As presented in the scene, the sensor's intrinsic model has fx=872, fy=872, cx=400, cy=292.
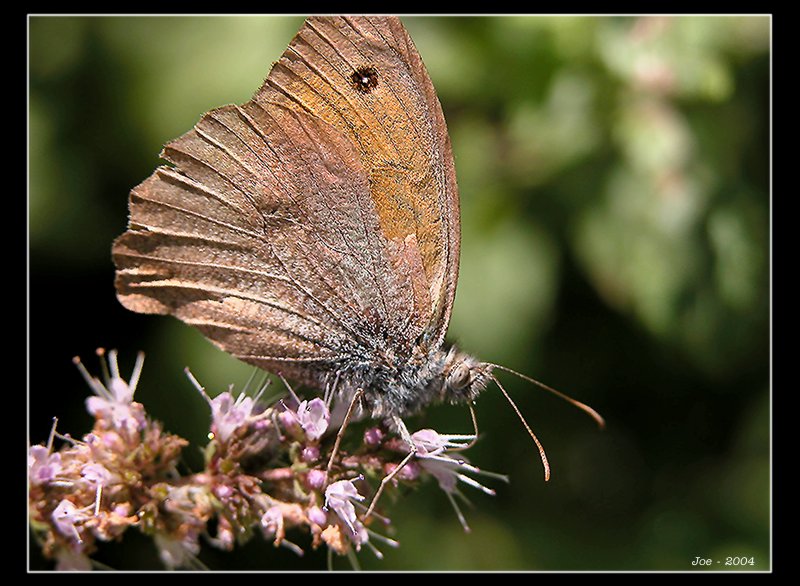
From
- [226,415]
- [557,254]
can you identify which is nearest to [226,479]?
[226,415]

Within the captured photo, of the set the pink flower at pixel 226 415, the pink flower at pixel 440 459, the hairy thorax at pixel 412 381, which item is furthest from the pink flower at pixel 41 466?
the pink flower at pixel 440 459

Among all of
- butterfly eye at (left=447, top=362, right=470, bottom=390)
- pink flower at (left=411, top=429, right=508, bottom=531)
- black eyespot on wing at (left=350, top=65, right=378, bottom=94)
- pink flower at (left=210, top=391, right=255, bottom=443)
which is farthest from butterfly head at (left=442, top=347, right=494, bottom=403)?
black eyespot on wing at (left=350, top=65, right=378, bottom=94)

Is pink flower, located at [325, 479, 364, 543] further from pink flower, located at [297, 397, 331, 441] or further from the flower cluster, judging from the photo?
pink flower, located at [297, 397, 331, 441]

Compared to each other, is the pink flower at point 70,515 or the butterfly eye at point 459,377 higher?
the butterfly eye at point 459,377

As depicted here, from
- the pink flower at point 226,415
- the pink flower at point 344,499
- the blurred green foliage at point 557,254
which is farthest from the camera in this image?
the blurred green foliage at point 557,254

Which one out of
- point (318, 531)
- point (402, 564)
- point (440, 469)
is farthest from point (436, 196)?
point (402, 564)

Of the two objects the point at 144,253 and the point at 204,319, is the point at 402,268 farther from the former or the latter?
the point at 144,253

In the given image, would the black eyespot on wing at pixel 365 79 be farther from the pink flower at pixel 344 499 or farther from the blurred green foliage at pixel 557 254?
the blurred green foliage at pixel 557 254
